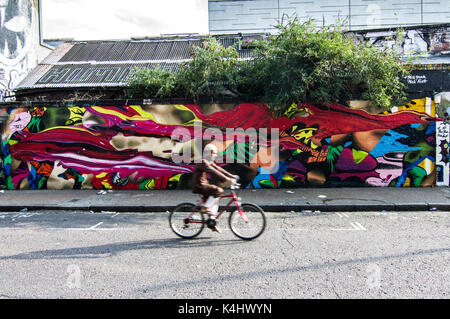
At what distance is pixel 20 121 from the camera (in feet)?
36.4

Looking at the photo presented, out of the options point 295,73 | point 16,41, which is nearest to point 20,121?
point 16,41

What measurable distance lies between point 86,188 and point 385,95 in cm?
945

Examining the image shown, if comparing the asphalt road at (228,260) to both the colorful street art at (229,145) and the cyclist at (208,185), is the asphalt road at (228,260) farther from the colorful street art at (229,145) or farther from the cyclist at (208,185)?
the colorful street art at (229,145)

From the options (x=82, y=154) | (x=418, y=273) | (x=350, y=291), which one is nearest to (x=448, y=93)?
(x=418, y=273)

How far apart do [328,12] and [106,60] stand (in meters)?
15.2

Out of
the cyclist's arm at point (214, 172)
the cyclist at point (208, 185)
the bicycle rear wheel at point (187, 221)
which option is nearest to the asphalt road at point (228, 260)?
the bicycle rear wheel at point (187, 221)

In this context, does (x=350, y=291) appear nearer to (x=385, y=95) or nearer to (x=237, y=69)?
(x=385, y=95)

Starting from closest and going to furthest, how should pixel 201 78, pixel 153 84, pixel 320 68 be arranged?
pixel 320 68 → pixel 201 78 → pixel 153 84

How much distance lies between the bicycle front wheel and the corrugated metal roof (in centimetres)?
869

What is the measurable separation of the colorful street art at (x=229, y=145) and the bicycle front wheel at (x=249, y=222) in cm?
489

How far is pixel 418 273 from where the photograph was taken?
13.9 feet

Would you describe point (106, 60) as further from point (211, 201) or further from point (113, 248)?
point (113, 248)

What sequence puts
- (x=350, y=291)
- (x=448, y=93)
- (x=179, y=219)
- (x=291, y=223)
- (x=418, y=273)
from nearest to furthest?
(x=350, y=291)
(x=418, y=273)
(x=179, y=219)
(x=291, y=223)
(x=448, y=93)

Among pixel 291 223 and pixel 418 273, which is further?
pixel 291 223
